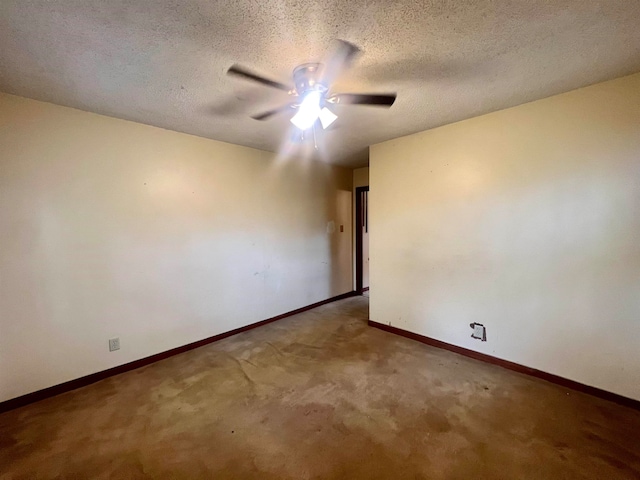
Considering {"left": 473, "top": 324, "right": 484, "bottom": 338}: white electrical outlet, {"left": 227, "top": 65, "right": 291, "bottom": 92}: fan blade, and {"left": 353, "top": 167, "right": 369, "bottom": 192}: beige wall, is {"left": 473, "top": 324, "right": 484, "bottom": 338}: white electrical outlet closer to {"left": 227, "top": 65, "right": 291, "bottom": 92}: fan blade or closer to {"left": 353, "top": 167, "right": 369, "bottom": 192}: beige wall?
{"left": 227, "top": 65, "right": 291, "bottom": 92}: fan blade

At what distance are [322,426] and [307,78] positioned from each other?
2.30 m

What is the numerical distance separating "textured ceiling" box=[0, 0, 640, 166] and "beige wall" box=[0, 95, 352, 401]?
0.41 meters

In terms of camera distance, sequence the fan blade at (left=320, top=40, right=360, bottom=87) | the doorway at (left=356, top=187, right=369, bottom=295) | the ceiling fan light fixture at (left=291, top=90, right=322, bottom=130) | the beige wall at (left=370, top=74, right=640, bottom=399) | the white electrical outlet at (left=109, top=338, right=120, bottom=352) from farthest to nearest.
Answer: the doorway at (left=356, top=187, right=369, bottom=295)
the white electrical outlet at (left=109, top=338, right=120, bottom=352)
the beige wall at (left=370, top=74, right=640, bottom=399)
the ceiling fan light fixture at (left=291, top=90, right=322, bottom=130)
the fan blade at (left=320, top=40, right=360, bottom=87)

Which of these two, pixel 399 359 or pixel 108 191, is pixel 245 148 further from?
pixel 399 359

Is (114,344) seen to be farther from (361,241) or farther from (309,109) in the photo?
(361,241)

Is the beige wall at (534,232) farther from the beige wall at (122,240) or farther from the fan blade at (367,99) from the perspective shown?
the beige wall at (122,240)

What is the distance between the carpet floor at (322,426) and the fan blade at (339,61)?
7.60 feet

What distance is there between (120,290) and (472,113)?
3655 millimetres

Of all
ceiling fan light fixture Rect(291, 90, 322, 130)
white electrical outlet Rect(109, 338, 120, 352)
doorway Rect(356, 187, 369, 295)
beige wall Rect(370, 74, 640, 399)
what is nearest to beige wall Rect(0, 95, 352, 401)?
white electrical outlet Rect(109, 338, 120, 352)

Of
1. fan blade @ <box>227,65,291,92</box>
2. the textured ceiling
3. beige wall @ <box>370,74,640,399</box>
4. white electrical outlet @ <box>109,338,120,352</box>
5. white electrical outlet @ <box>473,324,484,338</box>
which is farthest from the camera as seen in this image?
white electrical outlet @ <box>473,324,484,338</box>

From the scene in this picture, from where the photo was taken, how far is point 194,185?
3.09 metres

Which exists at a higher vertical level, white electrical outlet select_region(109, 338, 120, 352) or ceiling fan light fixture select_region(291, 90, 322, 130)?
ceiling fan light fixture select_region(291, 90, 322, 130)

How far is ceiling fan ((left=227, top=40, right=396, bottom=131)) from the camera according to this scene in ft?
5.41

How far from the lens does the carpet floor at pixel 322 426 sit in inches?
62.4
